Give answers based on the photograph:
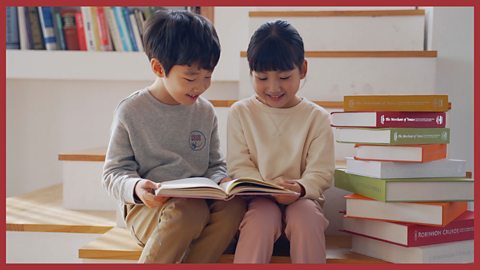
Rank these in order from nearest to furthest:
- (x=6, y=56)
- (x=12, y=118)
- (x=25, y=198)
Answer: (x=25, y=198)
(x=6, y=56)
(x=12, y=118)

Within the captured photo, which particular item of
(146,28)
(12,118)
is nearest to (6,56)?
(12,118)

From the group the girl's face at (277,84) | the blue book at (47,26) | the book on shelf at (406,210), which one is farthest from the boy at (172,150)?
the blue book at (47,26)

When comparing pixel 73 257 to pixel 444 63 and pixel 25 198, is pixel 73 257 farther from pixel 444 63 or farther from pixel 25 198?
pixel 444 63

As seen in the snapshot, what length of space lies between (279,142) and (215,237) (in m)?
0.29

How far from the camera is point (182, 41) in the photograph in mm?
1383

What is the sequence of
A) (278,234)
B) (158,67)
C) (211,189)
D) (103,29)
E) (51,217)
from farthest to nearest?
(103,29), (51,217), (158,67), (278,234), (211,189)

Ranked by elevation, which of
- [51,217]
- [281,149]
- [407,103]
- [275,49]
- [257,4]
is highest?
[257,4]

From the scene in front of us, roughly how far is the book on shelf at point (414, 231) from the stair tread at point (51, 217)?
699 mm

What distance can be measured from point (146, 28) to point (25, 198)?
0.96 m

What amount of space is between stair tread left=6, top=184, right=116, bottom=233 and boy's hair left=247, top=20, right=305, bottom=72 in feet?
2.11

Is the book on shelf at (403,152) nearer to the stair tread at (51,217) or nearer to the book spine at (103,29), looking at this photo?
the stair tread at (51,217)

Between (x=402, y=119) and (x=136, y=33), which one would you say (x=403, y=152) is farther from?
(x=136, y=33)

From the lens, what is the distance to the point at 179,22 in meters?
1.40

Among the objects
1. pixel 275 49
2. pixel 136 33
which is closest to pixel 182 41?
pixel 275 49
